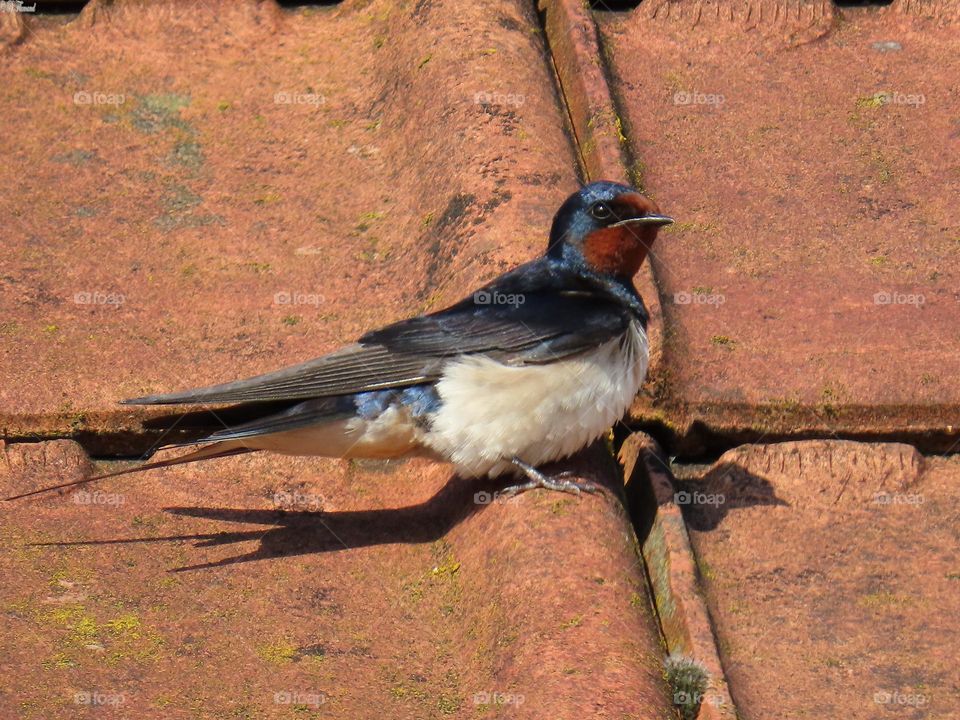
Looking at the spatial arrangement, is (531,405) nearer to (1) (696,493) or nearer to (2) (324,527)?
(1) (696,493)

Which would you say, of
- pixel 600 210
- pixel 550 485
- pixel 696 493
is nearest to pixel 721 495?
pixel 696 493

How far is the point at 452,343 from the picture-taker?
280cm

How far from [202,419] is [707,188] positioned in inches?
54.8

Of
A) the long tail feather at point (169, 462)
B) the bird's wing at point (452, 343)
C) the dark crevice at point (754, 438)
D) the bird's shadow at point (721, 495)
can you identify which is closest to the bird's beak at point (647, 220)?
the bird's wing at point (452, 343)

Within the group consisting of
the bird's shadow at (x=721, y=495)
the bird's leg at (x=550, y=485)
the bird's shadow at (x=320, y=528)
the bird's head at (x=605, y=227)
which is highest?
the bird's head at (x=605, y=227)

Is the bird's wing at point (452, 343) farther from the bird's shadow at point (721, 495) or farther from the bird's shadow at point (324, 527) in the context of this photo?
the bird's shadow at point (721, 495)

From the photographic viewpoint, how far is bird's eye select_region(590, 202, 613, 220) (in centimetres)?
297

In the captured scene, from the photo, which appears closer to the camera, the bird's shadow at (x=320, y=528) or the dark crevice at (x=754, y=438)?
the bird's shadow at (x=320, y=528)

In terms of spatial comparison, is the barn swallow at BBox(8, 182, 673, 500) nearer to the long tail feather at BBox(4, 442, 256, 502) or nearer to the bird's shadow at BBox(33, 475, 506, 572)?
the long tail feather at BBox(4, 442, 256, 502)

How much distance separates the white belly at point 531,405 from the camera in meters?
2.79

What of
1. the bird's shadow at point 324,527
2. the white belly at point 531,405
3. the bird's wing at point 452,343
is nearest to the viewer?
the bird's shadow at point 324,527

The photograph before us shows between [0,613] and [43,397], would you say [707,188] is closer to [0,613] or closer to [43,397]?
[43,397]

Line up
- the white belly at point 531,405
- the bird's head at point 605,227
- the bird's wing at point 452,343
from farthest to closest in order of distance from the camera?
the bird's head at point 605,227 → the white belly at point 531,405 → the bird's wing at point 452,343

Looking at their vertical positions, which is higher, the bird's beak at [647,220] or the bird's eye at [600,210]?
the bird's eye at [600,210]
